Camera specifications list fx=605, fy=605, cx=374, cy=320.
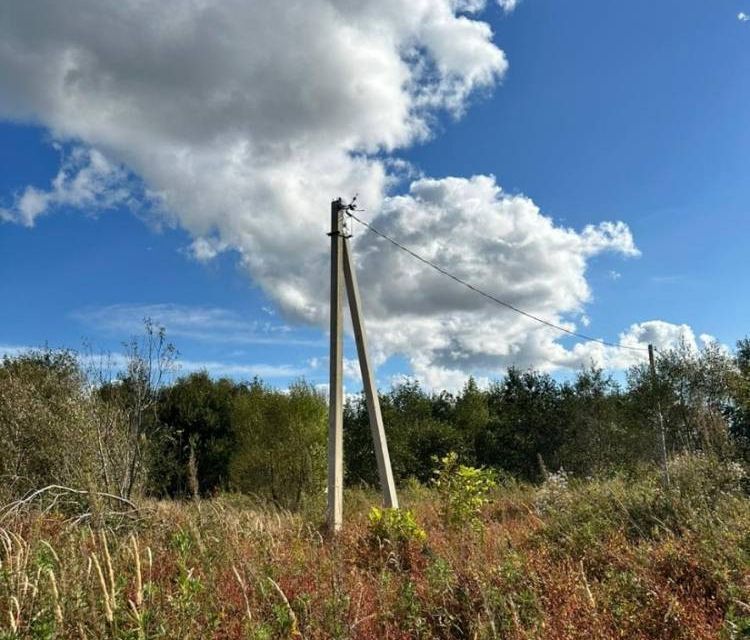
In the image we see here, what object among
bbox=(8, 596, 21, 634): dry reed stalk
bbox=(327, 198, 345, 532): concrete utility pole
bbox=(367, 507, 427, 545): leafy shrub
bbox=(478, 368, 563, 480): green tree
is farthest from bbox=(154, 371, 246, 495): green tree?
bbox=(8, 596, 21, 634): dry reed stalk

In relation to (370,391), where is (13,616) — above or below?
below

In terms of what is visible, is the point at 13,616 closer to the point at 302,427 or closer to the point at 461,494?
the point at 461,494

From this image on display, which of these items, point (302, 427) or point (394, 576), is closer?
point (394, 576)

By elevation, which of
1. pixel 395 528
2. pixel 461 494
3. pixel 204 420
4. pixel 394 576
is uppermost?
pixel 204 420

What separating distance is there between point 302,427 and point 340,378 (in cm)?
904

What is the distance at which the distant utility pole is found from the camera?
27.1 feet

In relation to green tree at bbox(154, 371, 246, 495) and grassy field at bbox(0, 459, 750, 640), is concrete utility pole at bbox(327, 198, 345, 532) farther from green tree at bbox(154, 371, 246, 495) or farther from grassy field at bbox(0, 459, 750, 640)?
green tree at bbox(154, 371, 246, 495)

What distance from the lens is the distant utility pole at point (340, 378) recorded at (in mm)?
8250

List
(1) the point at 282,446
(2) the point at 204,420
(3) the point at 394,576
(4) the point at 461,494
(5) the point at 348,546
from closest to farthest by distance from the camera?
(3) the point at 394,576
(5) the point at 348,546
(4) the point at 461,494
(1) the point at 282,446
(2) the point at 204,420

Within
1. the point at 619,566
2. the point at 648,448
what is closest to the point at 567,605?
the point at 619,566

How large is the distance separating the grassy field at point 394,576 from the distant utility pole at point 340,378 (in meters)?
0.74

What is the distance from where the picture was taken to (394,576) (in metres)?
5.80

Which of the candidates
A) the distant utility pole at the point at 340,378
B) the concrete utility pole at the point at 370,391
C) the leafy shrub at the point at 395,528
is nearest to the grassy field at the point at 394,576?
the leafy shrub at the point at 395,528

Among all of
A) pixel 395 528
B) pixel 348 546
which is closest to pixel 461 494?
pixel 395 528
